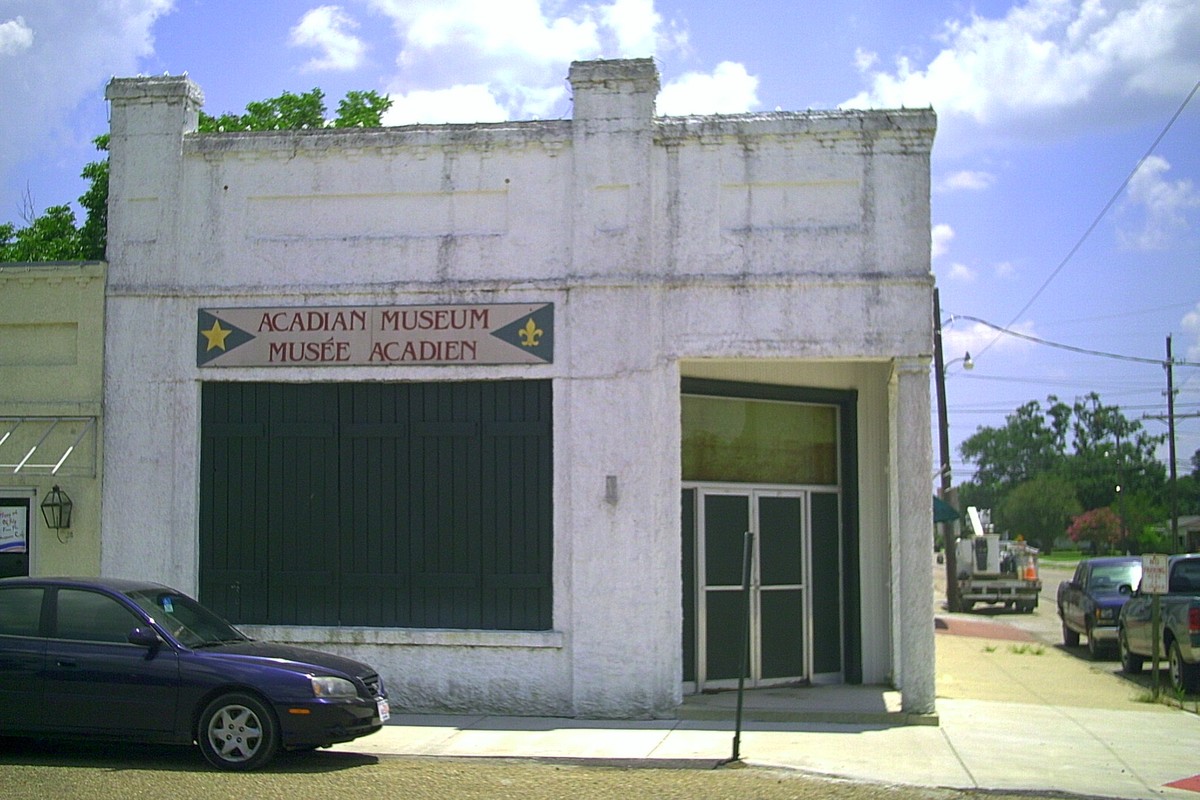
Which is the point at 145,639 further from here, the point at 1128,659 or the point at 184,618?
the point at 1128,659

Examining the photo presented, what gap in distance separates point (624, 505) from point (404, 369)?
8.50ft

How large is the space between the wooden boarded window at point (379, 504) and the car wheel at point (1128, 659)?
365 inches

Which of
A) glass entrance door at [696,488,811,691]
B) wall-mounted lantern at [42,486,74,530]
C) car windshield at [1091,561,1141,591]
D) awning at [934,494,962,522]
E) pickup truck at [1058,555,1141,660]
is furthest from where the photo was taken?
awning at [934,494,962,522]

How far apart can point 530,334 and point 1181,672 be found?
8.64 m

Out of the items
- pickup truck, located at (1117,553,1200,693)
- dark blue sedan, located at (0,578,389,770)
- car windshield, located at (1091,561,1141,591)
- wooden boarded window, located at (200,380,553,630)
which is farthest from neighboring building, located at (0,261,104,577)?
car windshield, located at (1091,561,1141,591)

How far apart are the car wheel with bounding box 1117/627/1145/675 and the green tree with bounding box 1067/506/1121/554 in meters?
69.1

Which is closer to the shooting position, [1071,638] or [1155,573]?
[1155,573]

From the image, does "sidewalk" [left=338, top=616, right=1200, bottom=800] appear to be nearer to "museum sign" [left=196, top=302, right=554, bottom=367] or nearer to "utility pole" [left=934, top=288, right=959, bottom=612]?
"museum sign" [left=196, top=302, right=554, bottom=367]

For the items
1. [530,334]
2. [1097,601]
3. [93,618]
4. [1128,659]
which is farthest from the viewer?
[1097,601]

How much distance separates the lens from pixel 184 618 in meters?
10.3

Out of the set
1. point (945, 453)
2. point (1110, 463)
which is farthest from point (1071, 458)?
point (945, 453)

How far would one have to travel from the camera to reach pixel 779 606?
1391 cm

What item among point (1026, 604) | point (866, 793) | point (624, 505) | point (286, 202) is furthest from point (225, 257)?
point (1026, 604)

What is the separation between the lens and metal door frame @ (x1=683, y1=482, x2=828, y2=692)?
13.3m
